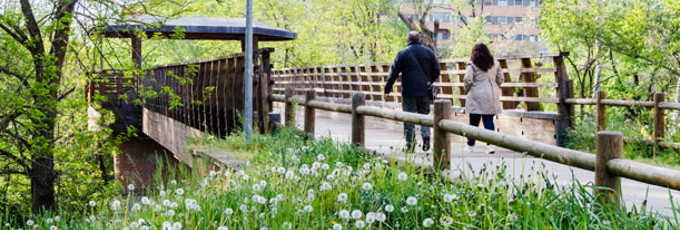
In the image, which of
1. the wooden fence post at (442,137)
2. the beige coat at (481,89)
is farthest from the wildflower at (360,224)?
the beige coat at (481,89)

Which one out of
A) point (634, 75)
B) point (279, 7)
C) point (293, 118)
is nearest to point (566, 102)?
point (293, 118)

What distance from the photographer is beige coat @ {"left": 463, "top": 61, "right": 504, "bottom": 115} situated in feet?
33.9

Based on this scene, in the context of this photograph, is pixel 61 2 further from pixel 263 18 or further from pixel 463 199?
pixel 263 18

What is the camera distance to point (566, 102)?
39.2ft

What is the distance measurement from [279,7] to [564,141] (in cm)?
2606

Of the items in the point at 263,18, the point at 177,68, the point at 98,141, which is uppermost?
the point at 263,18

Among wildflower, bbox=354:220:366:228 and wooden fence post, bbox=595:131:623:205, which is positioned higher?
wooden fence post, bbox=595:131:623:205

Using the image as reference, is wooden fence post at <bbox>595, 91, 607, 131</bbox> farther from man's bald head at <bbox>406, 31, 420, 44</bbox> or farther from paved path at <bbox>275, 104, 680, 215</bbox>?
man's bald head at <bbox>406, 31, 420, 44</bbox>

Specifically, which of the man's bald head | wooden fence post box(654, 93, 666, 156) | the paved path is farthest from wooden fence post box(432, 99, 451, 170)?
wooden fence post box(654, 93, 666, 156)

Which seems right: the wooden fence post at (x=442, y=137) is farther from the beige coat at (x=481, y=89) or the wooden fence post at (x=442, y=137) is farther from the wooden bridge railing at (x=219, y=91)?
the wooden bridge railing at (x=219, y=91)

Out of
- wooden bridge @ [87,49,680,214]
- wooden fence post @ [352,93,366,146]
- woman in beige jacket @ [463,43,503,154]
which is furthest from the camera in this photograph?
woman in beige jacket @ [463,43,503,154]

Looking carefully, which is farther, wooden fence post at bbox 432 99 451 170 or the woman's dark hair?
the woman's dark hair

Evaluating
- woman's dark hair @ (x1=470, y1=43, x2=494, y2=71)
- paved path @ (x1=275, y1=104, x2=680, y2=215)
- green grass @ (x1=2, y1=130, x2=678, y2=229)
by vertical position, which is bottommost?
paved path @ (x1=275, y1=104, x2=680, y2=215)

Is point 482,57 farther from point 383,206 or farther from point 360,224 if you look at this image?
point 360,224
